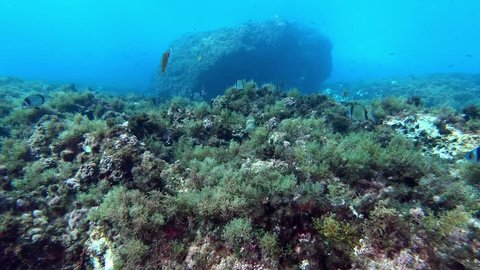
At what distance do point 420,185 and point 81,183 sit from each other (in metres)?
7.15

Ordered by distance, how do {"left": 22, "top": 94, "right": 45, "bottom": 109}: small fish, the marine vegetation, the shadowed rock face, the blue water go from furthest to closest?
the blue water < the shadowed rock face < {"left": 22, "top": 94, "right": 45, "bottom": 109}: small fish < the marine vegetation

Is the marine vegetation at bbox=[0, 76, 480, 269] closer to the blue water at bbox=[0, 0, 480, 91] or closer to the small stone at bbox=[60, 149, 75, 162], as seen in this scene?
the small stone at bbox=[60, 149, 75, 162]

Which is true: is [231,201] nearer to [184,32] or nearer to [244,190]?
[244,190]

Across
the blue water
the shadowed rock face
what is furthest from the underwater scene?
the blue water

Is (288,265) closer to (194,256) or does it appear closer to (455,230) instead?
(194,256)

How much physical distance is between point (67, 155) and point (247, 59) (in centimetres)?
2776

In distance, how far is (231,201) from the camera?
15.0 ft

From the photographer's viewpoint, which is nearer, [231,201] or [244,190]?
[231,201]

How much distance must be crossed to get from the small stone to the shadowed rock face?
21.2 m

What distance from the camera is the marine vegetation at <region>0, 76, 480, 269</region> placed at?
391cm

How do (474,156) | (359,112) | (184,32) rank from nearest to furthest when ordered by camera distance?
(474,156), (359,112), (184,32)

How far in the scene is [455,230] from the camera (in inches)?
150

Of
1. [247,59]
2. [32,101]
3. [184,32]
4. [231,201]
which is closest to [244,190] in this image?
[231,201]

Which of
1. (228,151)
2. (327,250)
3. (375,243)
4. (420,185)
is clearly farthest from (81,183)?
(420,185)
